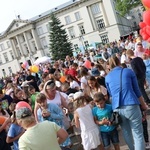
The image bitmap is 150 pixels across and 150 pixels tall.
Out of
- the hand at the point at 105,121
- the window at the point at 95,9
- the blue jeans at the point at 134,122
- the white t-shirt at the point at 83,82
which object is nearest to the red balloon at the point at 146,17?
the blue jeans at the point at 134,122

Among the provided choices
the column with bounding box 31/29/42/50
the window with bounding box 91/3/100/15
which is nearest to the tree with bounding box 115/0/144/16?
the window with bounding box 91/3/100/15

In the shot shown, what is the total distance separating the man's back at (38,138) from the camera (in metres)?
3.02

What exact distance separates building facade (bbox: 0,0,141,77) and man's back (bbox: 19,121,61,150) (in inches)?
2176

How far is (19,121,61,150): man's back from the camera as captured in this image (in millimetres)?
3016

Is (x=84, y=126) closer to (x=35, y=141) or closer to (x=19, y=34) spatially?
(x=35, y=141)

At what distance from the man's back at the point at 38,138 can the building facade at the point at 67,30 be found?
181ft

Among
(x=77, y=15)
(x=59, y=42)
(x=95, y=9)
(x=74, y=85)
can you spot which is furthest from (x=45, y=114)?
(x=77, y=15)

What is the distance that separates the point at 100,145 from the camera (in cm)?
493

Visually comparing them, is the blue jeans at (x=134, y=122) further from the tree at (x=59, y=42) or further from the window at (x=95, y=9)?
the window at (x=95, y=9)

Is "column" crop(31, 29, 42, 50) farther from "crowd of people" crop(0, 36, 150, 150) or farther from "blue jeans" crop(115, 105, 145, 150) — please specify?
"blue jeans" crop(115, 105, 145, 150)

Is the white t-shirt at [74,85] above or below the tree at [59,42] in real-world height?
below

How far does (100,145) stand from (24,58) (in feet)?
239

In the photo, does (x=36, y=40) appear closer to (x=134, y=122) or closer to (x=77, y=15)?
(x=77, y=15)

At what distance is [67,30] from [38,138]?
68210 millimetres
